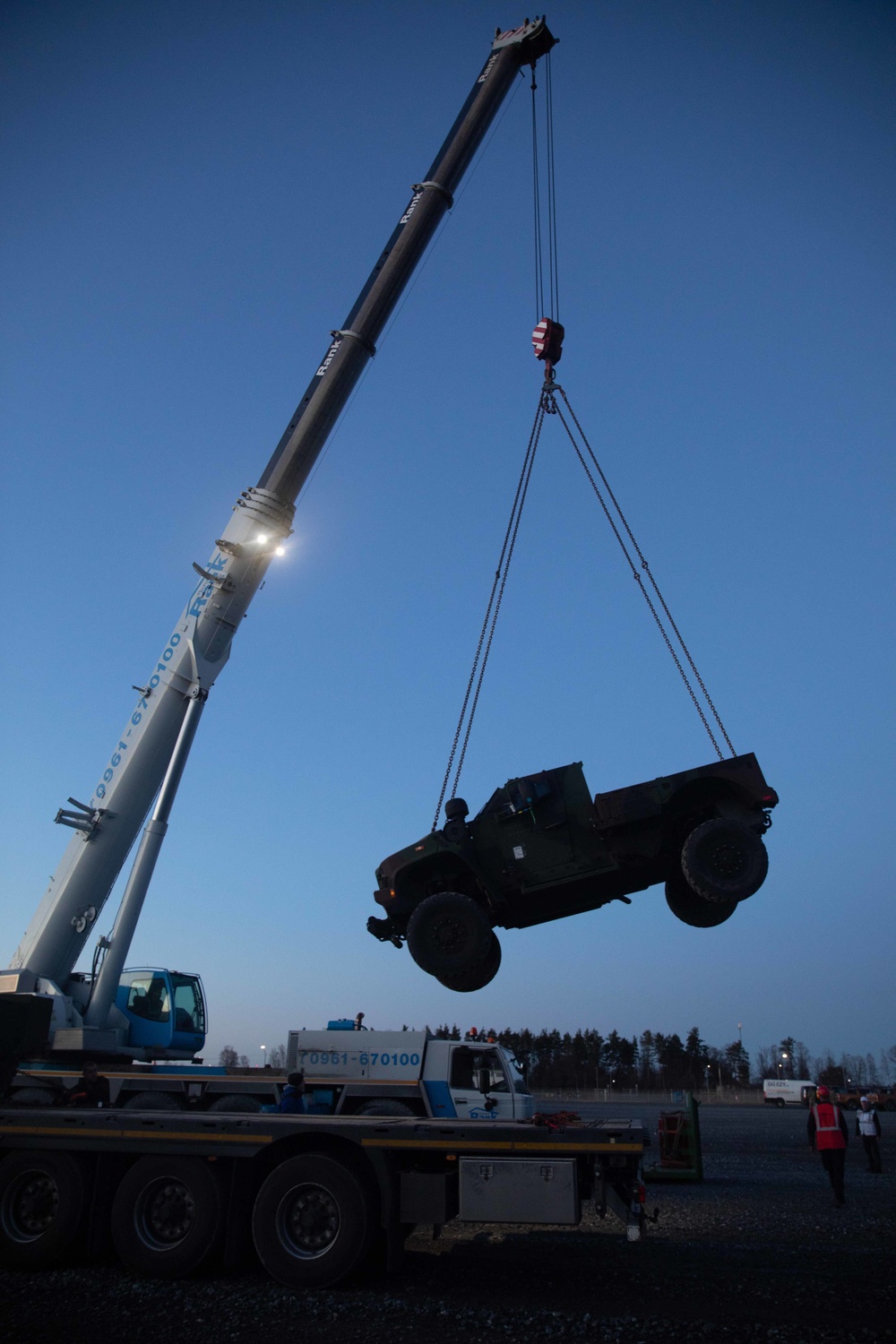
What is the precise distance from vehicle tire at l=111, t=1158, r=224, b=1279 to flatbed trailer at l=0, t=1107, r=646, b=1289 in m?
0.01

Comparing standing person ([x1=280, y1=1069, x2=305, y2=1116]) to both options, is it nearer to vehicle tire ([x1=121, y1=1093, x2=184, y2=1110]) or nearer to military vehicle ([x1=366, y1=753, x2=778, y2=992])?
military vehicle ([x1=366, y1=753, x2=778, y2=992])

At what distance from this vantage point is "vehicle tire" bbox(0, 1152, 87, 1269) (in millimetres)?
7223

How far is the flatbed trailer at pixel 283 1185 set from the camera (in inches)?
263

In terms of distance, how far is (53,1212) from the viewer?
7.31m

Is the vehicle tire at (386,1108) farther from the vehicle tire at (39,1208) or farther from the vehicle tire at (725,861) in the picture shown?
the vehicle tire at (725,861)

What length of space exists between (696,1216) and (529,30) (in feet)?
56.9

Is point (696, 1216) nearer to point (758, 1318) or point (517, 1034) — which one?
point (758, 1318)

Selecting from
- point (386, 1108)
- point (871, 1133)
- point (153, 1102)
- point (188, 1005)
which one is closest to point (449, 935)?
point (386, 1108)

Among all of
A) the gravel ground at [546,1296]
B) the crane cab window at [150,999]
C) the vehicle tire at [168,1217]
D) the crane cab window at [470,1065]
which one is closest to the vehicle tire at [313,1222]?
the gravel ground at [546,1296]

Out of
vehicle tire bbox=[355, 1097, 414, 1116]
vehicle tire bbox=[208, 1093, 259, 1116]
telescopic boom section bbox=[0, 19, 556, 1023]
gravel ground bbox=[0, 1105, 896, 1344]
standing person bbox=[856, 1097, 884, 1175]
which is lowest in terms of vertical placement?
gravel ground bbox=[0, 1105, 896, 1344]

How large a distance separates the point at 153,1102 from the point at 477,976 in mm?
4681

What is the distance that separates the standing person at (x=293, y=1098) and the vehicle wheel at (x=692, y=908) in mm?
4221

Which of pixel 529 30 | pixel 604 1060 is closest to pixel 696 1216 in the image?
pixel 529 30

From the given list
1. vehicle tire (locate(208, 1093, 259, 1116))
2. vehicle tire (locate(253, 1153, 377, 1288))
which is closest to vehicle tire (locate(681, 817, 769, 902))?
vehicle tire (locate(253, 1153, 377, 1288))
